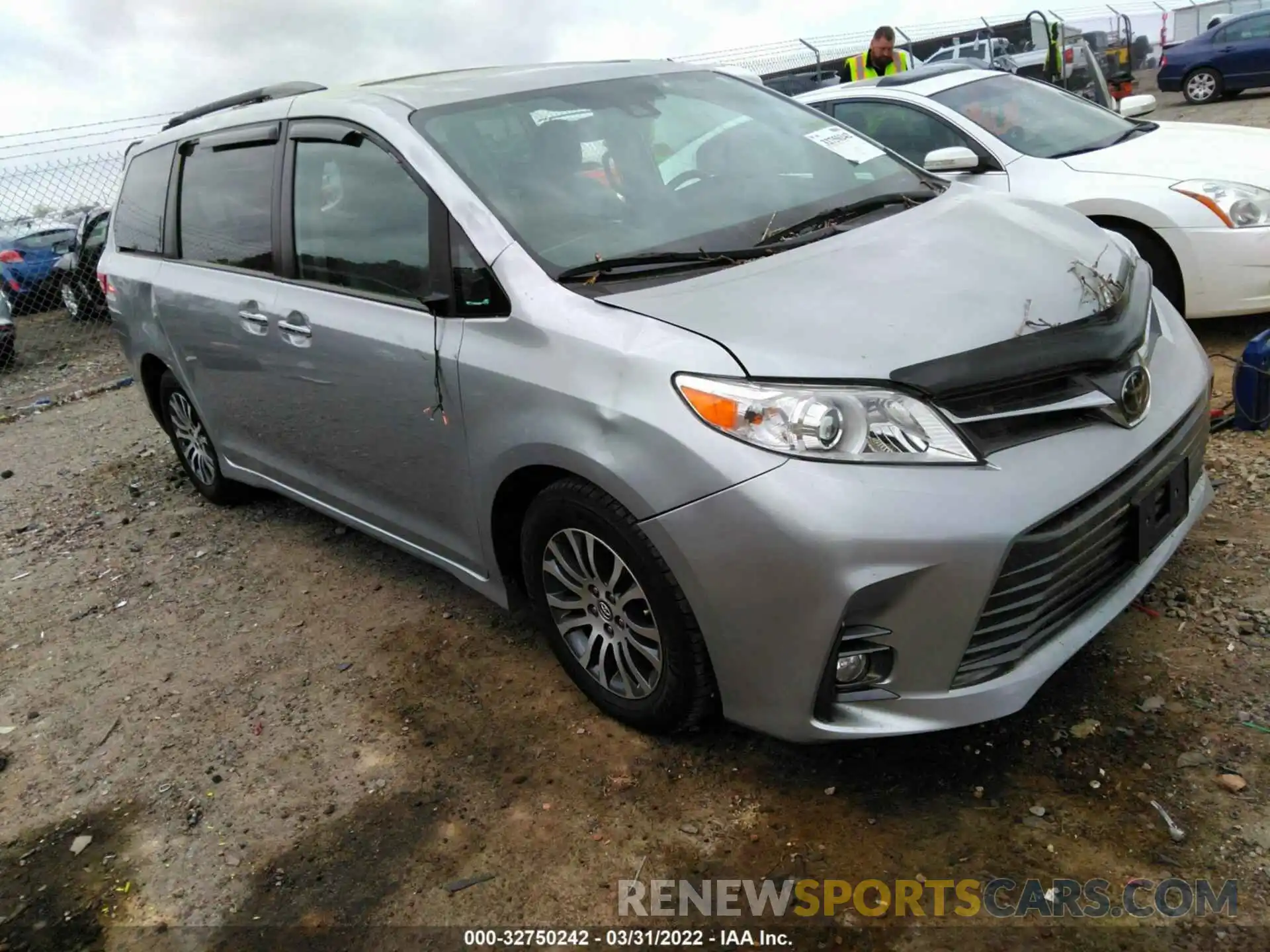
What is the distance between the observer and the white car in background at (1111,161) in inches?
189

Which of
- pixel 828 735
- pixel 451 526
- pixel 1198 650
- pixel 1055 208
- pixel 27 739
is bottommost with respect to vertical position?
pixel 27 739

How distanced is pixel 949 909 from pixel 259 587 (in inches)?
124

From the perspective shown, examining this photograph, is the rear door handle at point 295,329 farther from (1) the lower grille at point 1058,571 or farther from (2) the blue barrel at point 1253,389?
(2) the blue barrel at point 1253,389

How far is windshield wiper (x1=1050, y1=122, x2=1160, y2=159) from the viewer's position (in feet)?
18.0

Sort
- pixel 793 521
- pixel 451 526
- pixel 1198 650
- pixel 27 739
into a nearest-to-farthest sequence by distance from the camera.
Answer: pixel 793 521, pixel 1198 650, pixel 451 526, pixel 27 739

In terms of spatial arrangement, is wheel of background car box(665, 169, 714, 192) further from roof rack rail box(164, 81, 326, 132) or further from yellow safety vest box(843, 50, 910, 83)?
yellow safety vest box(843, 50, 910, 83)

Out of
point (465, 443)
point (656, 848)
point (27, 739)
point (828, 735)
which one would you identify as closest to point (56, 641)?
point (27, 739)

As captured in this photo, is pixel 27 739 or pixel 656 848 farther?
pixel 27 739

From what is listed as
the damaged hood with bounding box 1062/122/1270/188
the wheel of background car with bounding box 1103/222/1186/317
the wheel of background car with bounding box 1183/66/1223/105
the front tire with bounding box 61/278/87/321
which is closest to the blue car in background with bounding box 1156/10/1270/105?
the wheel of background car with bounding box 1183/66/1223/105

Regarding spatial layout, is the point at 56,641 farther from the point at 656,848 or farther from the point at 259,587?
the point at 656,848

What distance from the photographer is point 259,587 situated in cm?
430

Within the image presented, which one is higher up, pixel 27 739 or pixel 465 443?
pixel 465 443

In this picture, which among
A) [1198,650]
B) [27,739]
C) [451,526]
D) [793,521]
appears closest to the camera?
[793,521]
